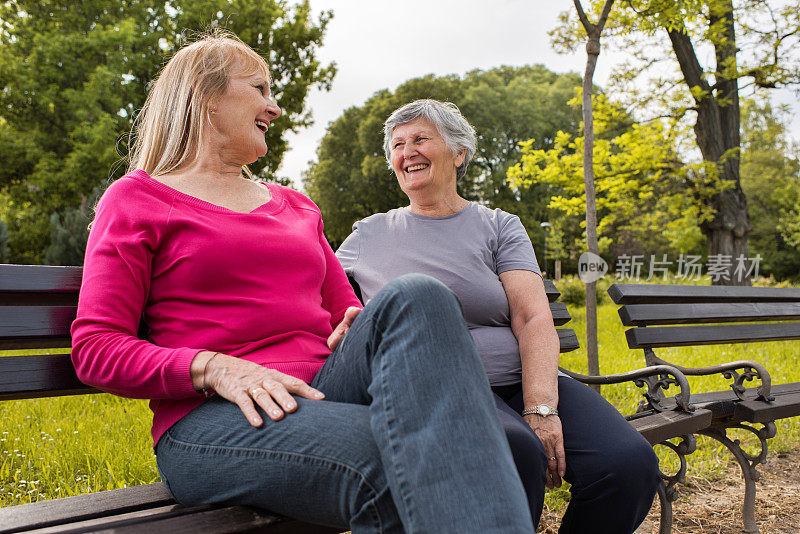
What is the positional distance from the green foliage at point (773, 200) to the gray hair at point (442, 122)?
3346 cm

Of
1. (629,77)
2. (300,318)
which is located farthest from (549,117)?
(300,318)

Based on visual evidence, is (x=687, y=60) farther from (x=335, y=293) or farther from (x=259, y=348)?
(x=259, y=348)

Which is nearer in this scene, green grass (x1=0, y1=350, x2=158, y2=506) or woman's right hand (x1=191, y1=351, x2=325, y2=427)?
woman's right hand (x1=191, y1=351, x2=325, y2=427)

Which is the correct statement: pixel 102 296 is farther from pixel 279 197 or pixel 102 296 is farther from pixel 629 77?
pixel 629 77

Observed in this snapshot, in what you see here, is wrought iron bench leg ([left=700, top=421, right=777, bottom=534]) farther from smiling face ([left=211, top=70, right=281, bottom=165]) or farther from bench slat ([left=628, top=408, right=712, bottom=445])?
smiling face ([left=211, top=70, right=281, bottom=165])

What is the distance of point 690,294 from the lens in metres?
3.62

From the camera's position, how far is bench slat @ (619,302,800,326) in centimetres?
329

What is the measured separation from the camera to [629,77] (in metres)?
9.50

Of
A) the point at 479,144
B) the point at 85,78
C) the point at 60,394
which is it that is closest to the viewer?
the point at 60,394

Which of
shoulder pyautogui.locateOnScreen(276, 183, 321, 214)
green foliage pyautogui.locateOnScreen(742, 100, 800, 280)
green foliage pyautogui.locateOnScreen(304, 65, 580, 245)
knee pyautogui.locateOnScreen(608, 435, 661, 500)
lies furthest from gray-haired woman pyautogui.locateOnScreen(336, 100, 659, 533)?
green foliage pyautogui.locateOnScreen(742, 100, 800, 280)

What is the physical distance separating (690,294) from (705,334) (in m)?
0.24

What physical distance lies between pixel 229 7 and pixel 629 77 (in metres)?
10.4

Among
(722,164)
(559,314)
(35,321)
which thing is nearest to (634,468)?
(559,314)

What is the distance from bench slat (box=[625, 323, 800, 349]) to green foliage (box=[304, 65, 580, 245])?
22591 millimetres
